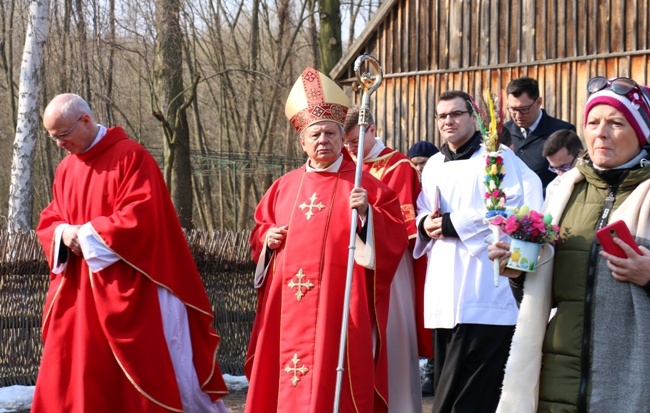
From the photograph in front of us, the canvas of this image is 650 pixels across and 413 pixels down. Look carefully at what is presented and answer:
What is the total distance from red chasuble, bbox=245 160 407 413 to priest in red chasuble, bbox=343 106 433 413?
47 cm

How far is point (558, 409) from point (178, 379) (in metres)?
3.56

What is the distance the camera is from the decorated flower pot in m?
3.70

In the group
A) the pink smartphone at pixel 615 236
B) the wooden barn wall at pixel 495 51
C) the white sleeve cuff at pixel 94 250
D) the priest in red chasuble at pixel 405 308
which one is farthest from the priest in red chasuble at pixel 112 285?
the wooden barn wall at pixel 495 51

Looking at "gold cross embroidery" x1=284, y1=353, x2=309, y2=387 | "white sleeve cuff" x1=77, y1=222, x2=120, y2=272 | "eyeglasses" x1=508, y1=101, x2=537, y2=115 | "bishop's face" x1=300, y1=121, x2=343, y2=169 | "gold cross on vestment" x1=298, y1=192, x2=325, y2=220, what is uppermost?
"eyeglasses" x1=508, y1=101, x2=537, y2=115

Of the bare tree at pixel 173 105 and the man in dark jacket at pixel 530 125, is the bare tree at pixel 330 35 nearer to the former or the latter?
the bare tree at pixel 173 105

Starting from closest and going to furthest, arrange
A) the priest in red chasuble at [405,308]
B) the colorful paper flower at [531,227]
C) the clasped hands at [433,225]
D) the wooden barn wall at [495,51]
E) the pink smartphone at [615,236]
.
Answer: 1. the pink smartphone at [615,236]
2. the colorful paper flower at [531,227]
3. the clasped hands at [433,225]
4. the priest in red chasuble at [405,308]
5. the wooden barn wall at [495,51]

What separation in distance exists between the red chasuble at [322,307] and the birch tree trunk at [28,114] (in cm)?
853

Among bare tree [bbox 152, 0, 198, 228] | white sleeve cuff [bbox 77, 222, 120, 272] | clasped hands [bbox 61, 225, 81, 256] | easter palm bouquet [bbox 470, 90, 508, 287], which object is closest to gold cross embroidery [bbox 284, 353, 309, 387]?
white sleeve cuff [bbox 77, 222, 120, 272]

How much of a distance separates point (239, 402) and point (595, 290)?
17.8 feet

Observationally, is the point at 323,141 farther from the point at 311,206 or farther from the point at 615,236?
the point at 615,236

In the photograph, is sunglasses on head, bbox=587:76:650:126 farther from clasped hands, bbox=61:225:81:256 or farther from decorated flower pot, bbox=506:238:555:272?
clasped hands, bbox=61:225:81:256

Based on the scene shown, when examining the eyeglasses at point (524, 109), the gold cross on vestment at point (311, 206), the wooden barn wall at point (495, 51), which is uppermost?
the wooden barn wall at point (495, 51)

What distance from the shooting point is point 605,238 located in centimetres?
356

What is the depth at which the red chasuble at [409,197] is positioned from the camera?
684 centimetres
